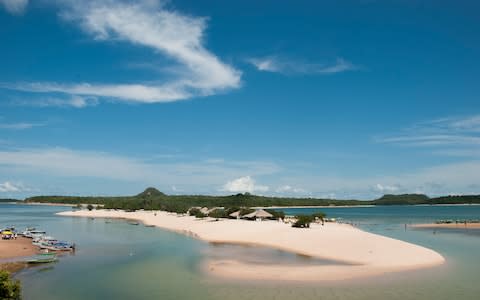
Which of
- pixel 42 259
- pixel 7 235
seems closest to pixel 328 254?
pixel 42 259

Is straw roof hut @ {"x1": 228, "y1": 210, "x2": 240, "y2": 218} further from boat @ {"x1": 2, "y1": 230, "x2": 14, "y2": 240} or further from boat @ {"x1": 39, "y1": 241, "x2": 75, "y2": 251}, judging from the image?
boat @ {"x1": 39, "y1": 241, "x2": 75, "y2": 251}

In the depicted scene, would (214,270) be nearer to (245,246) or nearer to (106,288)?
(106,288)

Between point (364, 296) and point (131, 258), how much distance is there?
2087cm

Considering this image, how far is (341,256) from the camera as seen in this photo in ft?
109

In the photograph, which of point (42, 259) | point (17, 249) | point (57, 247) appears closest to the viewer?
point (42, 259)

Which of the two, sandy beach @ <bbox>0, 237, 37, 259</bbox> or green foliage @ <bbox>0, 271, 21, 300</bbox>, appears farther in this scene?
sandy beach @ <bbox>0, 237, 37, 259</bbox>

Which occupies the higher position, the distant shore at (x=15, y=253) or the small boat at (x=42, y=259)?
the small boat at (x=42, y=259)

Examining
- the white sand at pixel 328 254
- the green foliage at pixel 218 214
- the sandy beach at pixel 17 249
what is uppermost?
the green foliage at pixel 218 214

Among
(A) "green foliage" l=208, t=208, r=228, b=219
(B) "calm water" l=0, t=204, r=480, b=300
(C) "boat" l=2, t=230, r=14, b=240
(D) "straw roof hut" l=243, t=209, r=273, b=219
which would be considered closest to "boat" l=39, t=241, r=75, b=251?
(B) "calm water" l=0, t=204, r=480, b=300

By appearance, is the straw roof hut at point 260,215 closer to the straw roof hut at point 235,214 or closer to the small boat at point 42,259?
the straw roof hut at point 235,214

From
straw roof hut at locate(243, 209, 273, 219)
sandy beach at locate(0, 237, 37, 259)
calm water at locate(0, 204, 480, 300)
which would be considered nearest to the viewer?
calm water at locate(0, 204, 480, 300)

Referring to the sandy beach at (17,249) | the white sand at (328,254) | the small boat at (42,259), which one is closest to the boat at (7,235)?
the sandy beach at (17,249)

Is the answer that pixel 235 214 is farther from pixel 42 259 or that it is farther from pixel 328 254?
pixel 42 259

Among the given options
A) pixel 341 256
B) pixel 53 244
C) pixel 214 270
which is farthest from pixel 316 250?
pixel 53 244
